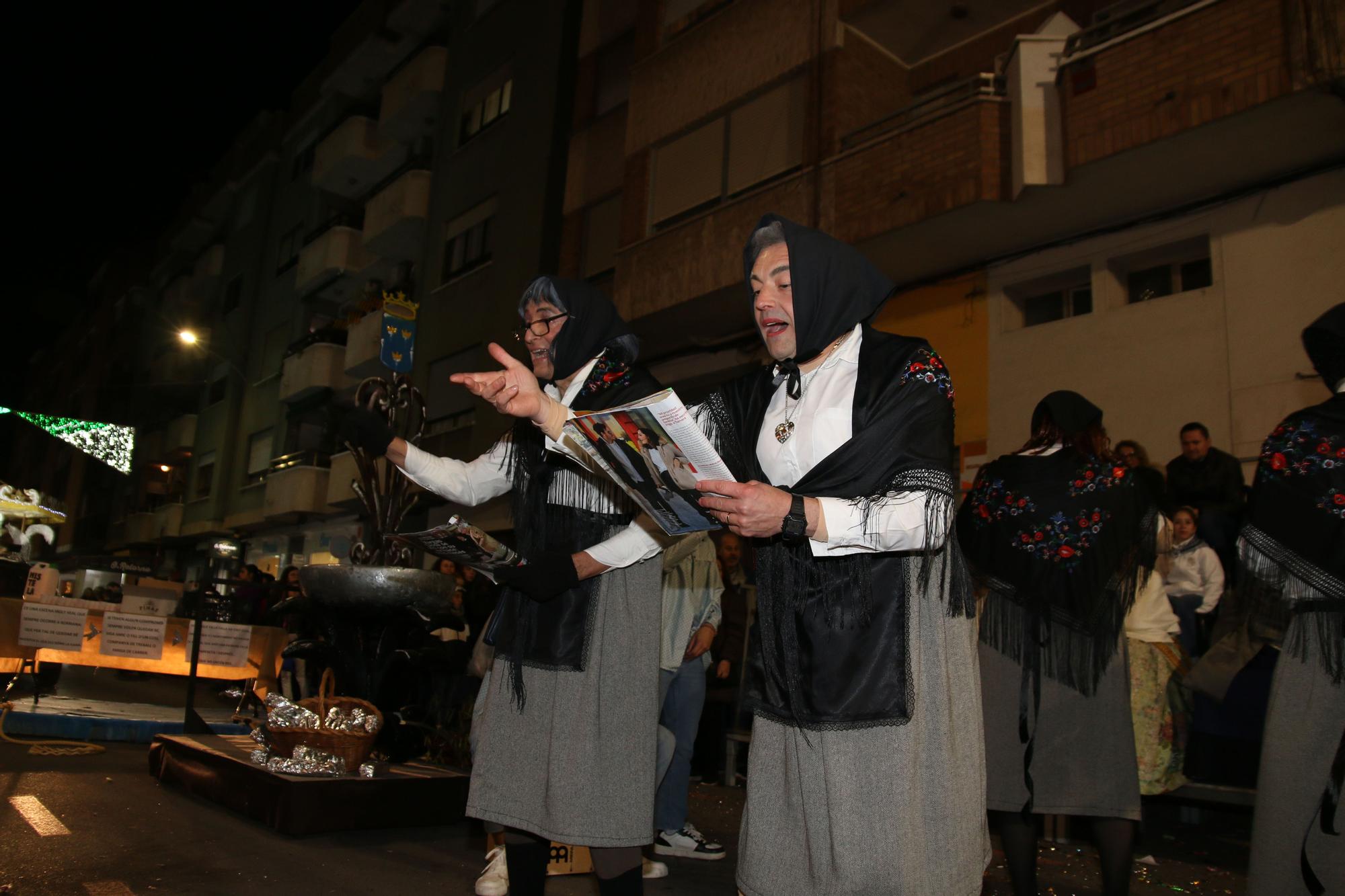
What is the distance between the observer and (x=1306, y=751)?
2586 millimetres

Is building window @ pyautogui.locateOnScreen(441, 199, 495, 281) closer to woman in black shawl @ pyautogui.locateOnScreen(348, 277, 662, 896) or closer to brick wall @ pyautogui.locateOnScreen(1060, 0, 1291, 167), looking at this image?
brick wall @ pyautogui.locateOnScreen(1060, 0, 1291, 167)

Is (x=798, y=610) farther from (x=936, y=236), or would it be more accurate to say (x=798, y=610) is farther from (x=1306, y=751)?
(x=936, y=236)

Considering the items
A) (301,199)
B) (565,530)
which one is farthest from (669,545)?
(301,199)

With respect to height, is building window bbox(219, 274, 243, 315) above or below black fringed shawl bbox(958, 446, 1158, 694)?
above

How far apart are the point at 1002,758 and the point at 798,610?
6.33 ft

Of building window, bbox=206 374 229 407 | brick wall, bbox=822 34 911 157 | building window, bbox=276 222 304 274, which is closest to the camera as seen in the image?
brick wall, bbox=822 34 911 157

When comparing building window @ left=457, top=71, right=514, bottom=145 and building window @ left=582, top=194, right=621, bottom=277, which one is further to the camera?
building window @ left=457, top=71, right=514, bottom=145

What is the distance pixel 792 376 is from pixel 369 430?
1.35 m

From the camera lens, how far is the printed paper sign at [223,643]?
8781 millimetres

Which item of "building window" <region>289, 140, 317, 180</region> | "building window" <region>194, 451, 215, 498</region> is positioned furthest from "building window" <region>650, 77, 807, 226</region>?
"building window" <region>194, 451, 215, 498</region>

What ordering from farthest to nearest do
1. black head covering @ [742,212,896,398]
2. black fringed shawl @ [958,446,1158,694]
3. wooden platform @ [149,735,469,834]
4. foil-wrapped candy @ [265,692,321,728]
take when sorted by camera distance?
foil-wrapped candy @ [265,692,321,728]
wooden platform @ [149,735,469,834]
black fringed shawl @ [958,446,1158,694]
black head covering @ [742,212,896,398]

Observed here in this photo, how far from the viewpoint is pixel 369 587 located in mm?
4887

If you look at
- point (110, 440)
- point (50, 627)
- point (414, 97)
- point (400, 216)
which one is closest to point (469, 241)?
point (400, 216)

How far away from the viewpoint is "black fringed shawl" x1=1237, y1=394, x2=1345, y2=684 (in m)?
2.59
